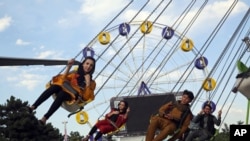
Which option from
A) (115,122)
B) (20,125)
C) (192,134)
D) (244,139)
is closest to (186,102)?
(192,134)

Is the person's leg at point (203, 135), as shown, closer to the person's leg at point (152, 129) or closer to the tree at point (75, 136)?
the person's leg at point (152, 129)

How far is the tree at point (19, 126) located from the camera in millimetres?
39594

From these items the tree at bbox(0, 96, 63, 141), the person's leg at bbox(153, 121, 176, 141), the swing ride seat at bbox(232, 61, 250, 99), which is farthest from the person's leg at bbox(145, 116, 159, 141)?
the tree at bbox(0, 96, 63, 141)

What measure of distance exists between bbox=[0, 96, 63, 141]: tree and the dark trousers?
2908 cm

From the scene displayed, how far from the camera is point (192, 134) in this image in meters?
Answer: 11.6

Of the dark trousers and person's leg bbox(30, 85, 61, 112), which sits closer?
person's leg bbox(30, 85, 61, 112)

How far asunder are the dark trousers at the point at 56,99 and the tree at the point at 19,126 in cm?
2908

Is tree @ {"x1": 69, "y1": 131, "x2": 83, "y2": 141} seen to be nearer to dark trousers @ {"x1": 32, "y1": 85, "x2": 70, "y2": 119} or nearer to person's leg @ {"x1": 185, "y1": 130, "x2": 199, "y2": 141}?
person's leg @ {"x1": 185, "y1": 130, "x2": 199, "y2": 141}

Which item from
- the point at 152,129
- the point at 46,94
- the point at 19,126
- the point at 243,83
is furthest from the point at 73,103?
the point at 19,126

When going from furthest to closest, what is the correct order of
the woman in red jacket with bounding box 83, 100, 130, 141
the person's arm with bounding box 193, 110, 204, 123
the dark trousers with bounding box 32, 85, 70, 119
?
the woman in red jacket with bounding box 83, 100, 130, 141 → the person's arm with bounding box 193, 110, 204, 123 → the dark trousers with bounding box 32, 85, 70, 119

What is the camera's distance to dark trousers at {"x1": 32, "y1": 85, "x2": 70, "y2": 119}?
27.6ft

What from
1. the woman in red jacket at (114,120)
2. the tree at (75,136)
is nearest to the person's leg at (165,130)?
the woman in red jacket at (114,120)

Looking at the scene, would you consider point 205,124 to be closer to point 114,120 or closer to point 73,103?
point 114,120

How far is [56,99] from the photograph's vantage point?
338 inches
